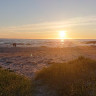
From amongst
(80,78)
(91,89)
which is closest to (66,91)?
(91,89)

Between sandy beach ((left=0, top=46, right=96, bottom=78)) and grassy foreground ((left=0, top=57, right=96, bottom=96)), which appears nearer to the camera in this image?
grassy foreground ((left=0, top=57, right=96, bottom=96))

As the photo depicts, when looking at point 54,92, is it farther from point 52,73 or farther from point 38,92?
point 52,73

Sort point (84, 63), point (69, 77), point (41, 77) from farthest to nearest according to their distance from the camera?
1. point (84, 63)
2. point (41, 77)
3. point (69, 77)

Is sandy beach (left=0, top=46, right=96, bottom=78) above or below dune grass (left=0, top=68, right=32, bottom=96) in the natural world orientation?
below

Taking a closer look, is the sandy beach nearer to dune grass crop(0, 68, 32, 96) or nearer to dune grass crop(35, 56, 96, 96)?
dune grass crop(35, 56, 96, 96)

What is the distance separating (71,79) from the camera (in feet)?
23.6

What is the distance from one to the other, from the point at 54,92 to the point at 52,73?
1.52 metres

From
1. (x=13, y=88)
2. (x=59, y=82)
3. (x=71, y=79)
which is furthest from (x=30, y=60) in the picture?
(x=13, y=88)

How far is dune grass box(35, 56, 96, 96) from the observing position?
604 centimetres

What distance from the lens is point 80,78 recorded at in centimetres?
738

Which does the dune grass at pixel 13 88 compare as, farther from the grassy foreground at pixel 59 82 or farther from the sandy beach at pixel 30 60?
the sandy beach at pixel 30 60

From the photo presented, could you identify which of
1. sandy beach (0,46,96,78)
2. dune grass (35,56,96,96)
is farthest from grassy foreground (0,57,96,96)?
sandy beach (0,46,96,78)

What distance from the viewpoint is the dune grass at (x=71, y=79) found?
6039mm

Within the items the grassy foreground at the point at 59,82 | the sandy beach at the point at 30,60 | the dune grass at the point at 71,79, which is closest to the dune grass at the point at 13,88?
the grassy foreground at the point at 59,82
